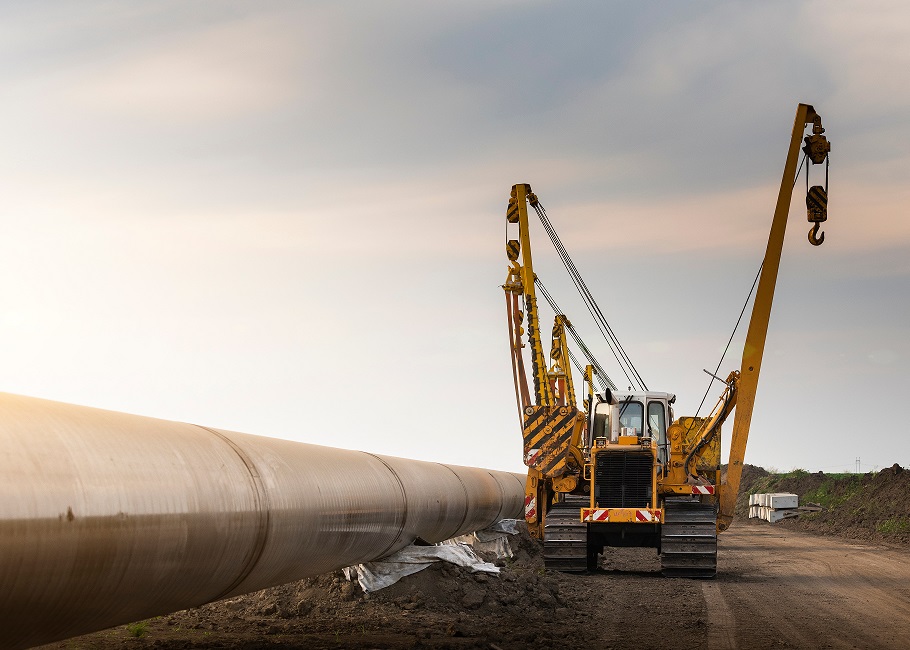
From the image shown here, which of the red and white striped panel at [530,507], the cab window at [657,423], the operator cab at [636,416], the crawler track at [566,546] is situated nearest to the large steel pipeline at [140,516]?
the crawler track at [566,546]

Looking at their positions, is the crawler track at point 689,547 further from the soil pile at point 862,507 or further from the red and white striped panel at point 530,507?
the soil pile at point 862,507

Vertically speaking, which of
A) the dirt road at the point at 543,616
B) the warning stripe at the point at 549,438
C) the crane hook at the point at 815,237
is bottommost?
the dirt road at the point at 543,616

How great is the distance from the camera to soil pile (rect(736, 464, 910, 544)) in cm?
3244

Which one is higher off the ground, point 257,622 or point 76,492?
point 76,492

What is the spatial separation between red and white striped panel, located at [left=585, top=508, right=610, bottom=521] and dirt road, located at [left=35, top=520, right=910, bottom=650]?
3.22ft

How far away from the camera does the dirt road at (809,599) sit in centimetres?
1112

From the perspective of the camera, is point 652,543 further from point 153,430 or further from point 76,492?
point 76,492

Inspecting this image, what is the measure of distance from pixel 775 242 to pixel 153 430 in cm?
1659

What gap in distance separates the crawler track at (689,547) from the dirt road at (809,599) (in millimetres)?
423

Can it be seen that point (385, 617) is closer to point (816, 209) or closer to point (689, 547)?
point (689, 547)

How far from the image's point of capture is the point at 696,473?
1991 centimetres

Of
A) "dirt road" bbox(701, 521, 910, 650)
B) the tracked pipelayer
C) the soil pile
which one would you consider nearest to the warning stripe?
the tracked pipelayer

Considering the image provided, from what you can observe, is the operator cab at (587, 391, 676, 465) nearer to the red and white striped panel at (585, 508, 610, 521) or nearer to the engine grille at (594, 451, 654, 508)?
the engine grille at (594, 451, 654, 508)

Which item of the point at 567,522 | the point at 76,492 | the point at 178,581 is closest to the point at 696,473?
the point at 567,522
